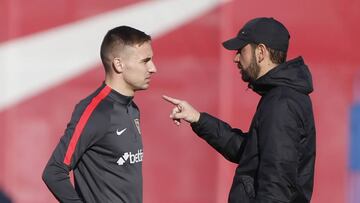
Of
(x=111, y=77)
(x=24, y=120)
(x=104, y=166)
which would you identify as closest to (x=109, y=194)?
(x=104, y=166)

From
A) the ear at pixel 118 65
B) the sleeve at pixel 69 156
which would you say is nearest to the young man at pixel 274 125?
the ear at pixel 118 65

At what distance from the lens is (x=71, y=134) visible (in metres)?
2.81

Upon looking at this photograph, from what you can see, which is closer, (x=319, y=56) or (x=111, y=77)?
(x=111, y=77)

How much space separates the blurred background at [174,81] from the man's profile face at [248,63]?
1193mm

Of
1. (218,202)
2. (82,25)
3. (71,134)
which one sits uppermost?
(82,25)

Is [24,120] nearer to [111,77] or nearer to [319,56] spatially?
[111,77]

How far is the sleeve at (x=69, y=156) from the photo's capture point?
9.16 ft

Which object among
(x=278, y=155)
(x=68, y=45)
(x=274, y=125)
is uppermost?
(x=68, y=45)

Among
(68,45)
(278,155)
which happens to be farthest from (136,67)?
(68,45)

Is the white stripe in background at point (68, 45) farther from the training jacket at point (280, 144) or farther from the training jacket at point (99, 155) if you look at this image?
the training jacket at point (280, 144)

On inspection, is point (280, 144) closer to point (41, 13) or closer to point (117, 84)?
point (117, 84)

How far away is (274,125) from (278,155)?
107 mm

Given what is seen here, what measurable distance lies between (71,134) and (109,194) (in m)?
0.27

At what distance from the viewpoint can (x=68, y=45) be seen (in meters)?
4.10
